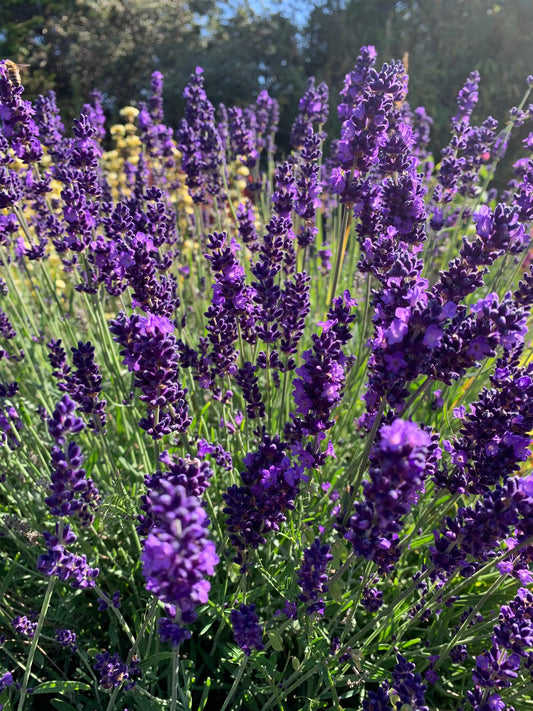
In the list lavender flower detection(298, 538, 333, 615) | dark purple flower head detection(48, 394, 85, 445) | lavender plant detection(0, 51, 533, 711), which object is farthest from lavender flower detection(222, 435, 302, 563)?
dark purple flower head detection(48, 394, 85, 445)

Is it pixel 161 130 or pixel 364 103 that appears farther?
pixel 161 130

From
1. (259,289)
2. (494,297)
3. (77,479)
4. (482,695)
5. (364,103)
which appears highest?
(364,103)

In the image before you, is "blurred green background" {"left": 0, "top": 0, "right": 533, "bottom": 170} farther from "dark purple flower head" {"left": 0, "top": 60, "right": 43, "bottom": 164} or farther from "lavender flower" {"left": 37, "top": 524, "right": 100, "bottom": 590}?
"lavender flower" {"left": 37, "top": 524, "right": 100, "bottom": 590}

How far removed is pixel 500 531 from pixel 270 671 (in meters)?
1.20

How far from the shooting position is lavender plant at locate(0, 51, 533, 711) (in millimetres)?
1635

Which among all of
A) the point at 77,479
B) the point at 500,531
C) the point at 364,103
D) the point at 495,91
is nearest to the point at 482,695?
the point at 500,531

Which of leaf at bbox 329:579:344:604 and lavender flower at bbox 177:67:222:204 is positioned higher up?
lavender flower at bbox 177:67:222:204

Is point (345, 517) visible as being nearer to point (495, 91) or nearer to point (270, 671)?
point (270, 671)

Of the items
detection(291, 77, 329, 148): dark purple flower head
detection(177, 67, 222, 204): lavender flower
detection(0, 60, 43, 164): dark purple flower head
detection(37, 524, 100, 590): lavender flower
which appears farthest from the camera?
detection(291, 77, 329, 148): dark purple flower head

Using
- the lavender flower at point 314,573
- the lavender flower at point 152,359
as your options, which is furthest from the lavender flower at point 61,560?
the lavender flower at point 314,573

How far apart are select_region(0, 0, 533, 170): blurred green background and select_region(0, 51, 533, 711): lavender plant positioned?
455 inches

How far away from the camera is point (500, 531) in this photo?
1.65 metres

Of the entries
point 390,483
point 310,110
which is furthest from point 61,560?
point 310,110

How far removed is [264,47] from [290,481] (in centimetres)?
1694
